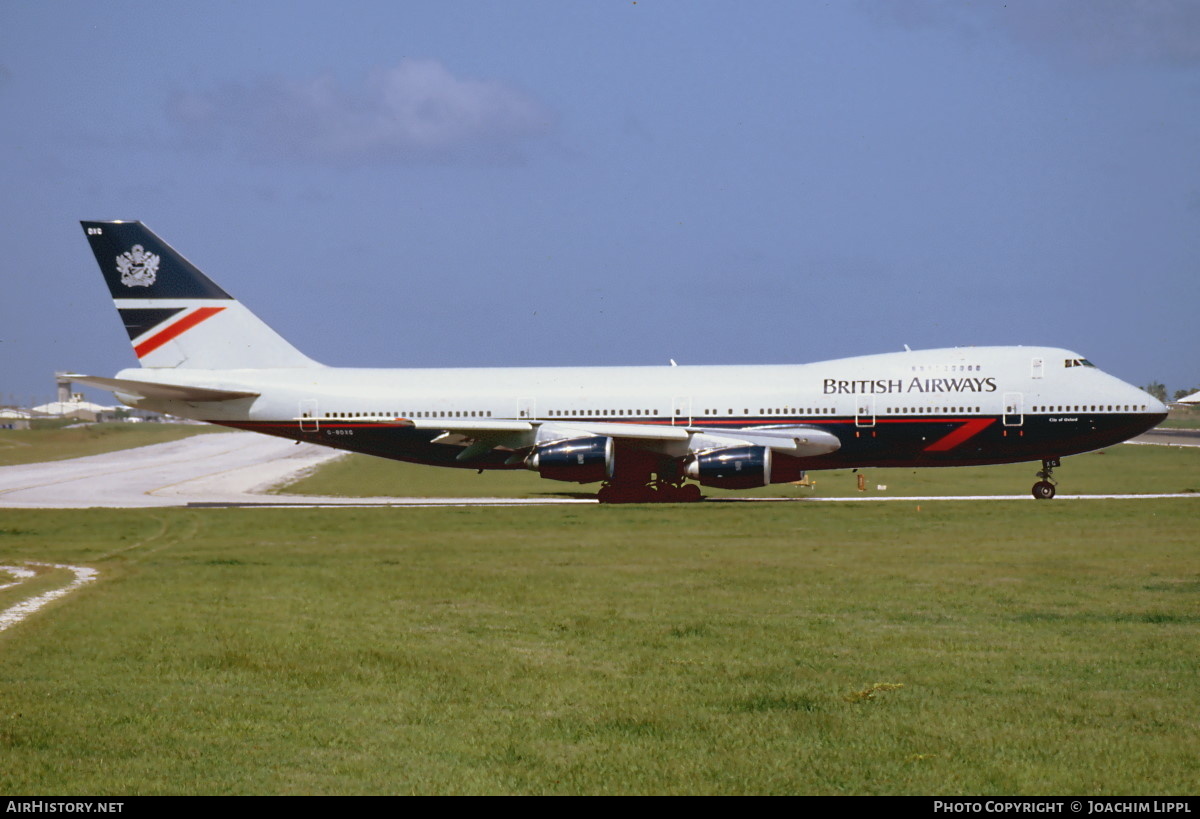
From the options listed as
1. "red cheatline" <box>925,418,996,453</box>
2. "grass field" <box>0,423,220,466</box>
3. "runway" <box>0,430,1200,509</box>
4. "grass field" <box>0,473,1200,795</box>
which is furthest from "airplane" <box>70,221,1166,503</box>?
"grass field" <box>0,423,220,466</box>

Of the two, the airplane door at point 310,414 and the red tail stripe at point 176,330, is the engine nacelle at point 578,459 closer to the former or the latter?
the airplane door at point 310,414

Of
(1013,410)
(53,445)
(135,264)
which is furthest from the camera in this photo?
(53,445)

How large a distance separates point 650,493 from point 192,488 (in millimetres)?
20669

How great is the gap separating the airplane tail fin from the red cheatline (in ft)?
73.6

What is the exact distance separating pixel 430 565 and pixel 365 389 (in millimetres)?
20831

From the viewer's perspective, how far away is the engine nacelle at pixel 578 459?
38156 mm

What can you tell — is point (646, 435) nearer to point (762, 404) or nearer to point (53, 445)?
point (762, 404)

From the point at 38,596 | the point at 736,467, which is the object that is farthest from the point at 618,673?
the point at 736,467

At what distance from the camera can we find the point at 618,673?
1223 centimetres

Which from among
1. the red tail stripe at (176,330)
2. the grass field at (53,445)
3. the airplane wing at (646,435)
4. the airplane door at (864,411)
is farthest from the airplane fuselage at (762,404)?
the grass field at (53,445)

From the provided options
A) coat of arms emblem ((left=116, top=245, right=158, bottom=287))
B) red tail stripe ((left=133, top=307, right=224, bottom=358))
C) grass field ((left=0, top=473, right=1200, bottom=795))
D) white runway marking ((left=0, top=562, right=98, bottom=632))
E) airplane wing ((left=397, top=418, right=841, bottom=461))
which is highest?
coat of arms emblem ((left=116, top=245, right=158, bottom=287))

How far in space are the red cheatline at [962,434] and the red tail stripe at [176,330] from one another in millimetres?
25343

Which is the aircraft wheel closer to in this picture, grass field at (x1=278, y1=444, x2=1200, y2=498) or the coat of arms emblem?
grass field at (x1=278, y1=444, x2=1200, y2=498)

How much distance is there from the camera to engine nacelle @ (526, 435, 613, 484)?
38.2 m
